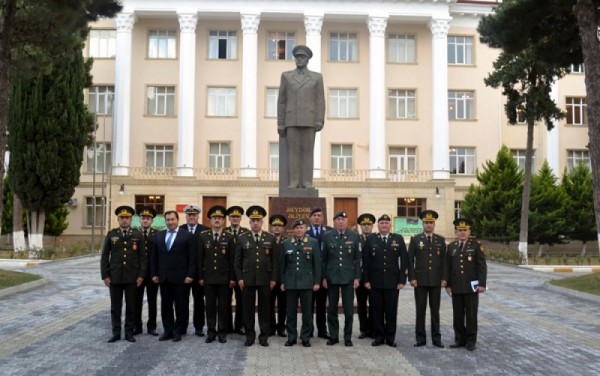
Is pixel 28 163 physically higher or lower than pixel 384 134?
lower

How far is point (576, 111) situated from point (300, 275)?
37.9 meters

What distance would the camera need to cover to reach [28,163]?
28891 millimetres

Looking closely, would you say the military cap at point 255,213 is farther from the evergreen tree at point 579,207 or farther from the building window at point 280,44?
the building window at point 280,44

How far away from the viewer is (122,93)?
1517 inches

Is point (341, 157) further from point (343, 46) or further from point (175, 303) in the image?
point (175, 303)

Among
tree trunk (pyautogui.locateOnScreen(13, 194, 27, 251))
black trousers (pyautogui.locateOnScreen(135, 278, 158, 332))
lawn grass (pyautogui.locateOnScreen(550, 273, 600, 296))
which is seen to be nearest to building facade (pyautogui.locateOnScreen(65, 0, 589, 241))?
tree trunk (pyautogui.locateOnScreen(13, 194, 27, 251))

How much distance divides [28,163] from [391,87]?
21.9m

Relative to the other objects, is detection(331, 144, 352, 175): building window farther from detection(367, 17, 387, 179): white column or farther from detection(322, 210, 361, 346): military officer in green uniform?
detection(322, 210, 361, 346): military officer in green uniform

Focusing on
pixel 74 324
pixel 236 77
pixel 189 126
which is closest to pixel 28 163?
pixel 189 126

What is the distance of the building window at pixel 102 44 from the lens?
40906 mm

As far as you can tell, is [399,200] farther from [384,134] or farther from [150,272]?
[150,272]

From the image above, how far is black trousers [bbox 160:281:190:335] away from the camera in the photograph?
9422 mm

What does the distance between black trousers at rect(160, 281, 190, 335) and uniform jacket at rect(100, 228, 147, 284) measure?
42cm

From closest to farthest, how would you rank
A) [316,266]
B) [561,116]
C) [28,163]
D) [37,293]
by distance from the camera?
[316,266] → [37,293] → [561,116] → [28,163]
